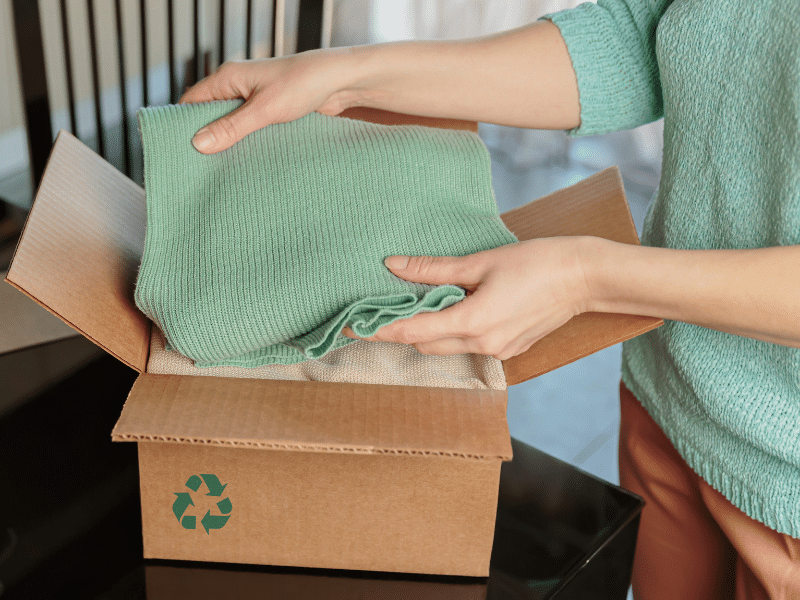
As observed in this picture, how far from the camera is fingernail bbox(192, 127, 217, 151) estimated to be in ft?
2.09

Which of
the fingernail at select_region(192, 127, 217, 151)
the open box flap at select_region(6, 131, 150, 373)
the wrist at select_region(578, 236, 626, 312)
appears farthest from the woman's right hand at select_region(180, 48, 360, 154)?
the wrist at select_region(578, 236, 626, 312)

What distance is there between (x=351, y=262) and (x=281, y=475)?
17 cm

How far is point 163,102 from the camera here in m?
1.55

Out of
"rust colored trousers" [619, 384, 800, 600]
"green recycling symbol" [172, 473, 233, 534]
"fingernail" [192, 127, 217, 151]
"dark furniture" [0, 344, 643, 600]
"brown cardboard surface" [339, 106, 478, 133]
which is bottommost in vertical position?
"rust colored trousers" [619, 384, 800, 600]

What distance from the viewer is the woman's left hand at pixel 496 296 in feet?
1.82

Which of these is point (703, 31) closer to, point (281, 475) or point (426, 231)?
point (426, 231)

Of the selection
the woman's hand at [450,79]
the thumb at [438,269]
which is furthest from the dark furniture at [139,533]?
the woman's hand at [450,79]

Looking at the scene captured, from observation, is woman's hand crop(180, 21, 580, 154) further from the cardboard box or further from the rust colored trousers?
the rust colored trousers

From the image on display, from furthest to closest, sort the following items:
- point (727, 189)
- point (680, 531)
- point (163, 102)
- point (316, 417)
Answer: point (163, 102)
point (680, 531)
point (727, 189)
point (316, 417)

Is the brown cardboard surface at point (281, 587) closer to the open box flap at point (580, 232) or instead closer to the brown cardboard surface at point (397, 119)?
the open box flap at point (580, 232)

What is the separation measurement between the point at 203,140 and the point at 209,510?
325 mm

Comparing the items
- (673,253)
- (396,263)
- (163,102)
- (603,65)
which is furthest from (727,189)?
(163,102)

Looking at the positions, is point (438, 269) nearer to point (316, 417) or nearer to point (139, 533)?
point (316, 417)

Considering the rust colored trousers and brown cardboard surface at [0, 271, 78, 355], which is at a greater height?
Result: brown cardboard surface at [0, 271, 78, 355]
